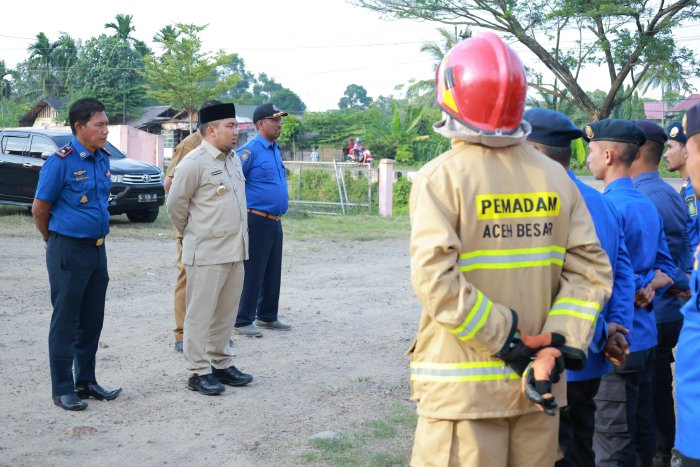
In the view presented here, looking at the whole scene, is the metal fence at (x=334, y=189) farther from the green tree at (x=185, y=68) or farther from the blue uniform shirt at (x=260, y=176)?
the green tree at (x=185, y=68)

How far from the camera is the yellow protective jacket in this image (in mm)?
2615

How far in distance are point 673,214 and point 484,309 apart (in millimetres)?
2831

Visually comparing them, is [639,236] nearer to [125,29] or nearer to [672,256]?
[672,256]

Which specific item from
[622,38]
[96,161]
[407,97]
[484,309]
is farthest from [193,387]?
[407,97]

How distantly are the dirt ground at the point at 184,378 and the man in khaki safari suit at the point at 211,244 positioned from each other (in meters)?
0.29

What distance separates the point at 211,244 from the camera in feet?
20.3

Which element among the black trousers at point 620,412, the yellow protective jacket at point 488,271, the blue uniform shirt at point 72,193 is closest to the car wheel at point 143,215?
the blue uniform shirt at point 72,193

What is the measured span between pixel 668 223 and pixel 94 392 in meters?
4.19

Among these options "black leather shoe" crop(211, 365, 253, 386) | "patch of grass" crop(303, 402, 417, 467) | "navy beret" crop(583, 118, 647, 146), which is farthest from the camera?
"black leather shoe" crop(211, 365, 253, 386)

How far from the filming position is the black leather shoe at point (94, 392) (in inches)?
234

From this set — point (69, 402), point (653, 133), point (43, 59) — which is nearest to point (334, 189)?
point (69, 402)

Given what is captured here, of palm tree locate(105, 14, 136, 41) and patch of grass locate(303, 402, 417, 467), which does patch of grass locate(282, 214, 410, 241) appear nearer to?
patch of grass locate(303, 402, 417, 467)

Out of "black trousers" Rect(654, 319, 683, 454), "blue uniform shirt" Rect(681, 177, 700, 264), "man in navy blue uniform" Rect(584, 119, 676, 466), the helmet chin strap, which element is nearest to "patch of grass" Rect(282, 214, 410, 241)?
"blue uniform shirt" Rect(681, 177, 700, 264)

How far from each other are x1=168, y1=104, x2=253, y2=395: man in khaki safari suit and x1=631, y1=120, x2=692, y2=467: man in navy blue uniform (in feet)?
9.98
